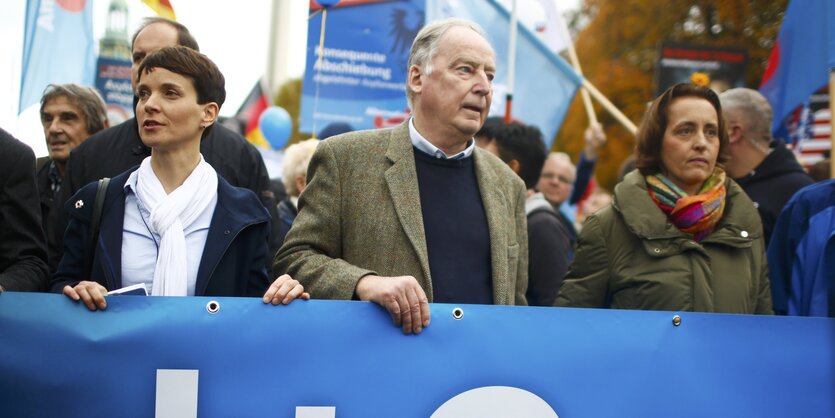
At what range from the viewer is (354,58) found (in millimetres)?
8766

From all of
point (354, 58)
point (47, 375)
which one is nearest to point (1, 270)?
point (47, 375)

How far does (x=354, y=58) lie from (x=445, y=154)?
16.7 ft

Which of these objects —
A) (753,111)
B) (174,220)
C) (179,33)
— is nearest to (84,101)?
(179,33)

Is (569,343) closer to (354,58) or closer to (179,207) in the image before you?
(179,207)

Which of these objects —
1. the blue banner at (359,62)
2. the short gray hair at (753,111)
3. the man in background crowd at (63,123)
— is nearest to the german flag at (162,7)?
the blue banner at (359,62)

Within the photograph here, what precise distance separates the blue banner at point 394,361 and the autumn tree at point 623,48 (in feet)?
56.3

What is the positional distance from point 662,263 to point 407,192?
1.12 metres

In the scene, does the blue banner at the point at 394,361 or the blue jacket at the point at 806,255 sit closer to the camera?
the blue banner at the point at 394,361

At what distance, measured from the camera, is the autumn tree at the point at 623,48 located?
20.8 metres

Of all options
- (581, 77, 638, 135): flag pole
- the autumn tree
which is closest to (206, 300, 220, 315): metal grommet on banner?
(581, 77, 638, 135): flag pole

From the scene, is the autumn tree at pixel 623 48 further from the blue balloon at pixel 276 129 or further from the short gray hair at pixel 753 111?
the short gray hair at pixel 753 111

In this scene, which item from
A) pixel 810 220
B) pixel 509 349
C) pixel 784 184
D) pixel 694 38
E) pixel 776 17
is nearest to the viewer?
pixel 509 349

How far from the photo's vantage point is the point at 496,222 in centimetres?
373

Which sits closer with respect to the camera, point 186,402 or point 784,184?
point 186,402
